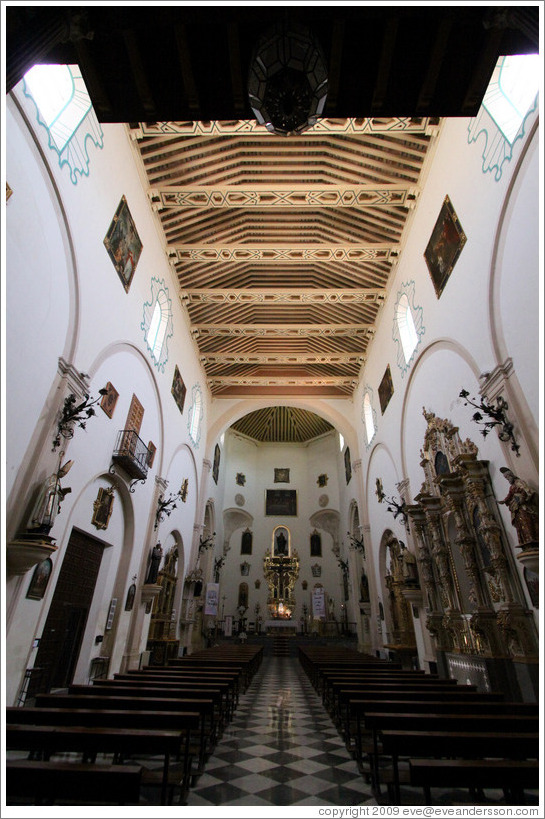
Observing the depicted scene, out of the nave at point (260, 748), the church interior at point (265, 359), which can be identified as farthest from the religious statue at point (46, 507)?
the nave at point (260, 748)

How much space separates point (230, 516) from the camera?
28156mm

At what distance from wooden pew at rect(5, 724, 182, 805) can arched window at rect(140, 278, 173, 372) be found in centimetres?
879

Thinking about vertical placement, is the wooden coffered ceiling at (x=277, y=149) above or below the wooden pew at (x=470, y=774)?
above

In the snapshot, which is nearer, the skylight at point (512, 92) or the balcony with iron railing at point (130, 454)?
the skylight at point (512, 92)

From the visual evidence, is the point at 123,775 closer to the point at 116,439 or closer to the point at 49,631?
the point at 49,631

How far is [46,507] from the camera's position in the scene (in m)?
5.88

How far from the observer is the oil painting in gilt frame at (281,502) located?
2886 cm

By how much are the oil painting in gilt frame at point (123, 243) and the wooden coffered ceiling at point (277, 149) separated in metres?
1.72

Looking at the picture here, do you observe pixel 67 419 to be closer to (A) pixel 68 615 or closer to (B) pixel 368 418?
(A) pixel 68 615

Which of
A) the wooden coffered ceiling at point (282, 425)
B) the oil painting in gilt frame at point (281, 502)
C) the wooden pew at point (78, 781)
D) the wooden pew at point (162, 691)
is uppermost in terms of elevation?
the wooden coffered ceiling at point (282, 425)

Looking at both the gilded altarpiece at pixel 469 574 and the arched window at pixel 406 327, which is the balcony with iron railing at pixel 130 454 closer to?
the gilded altarpiece at pixel 469 574

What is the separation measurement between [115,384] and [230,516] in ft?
67.0

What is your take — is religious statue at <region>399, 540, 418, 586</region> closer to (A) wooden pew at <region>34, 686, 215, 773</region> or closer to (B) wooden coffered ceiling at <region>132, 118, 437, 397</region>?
(A) wooden pew at <region>34, 686, 215, 773</region>

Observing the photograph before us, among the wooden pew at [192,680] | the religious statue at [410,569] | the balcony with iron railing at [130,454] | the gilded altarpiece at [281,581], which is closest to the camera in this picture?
the wooden pew at [192,680]
